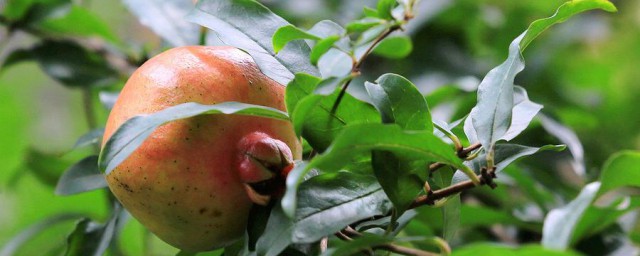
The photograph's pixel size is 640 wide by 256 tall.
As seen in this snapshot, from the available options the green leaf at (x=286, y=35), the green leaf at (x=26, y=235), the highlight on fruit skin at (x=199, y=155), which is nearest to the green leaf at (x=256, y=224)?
the highlight on fruit skin at (x=199, y=155)

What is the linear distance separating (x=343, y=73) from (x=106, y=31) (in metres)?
0.61

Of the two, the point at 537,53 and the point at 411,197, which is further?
the point at 537,53

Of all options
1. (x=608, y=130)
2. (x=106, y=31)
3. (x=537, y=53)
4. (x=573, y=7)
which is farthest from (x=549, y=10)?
(x=573, y=7)

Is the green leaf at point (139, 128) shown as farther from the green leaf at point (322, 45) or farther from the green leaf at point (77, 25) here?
the green leaf at point (77, 25)

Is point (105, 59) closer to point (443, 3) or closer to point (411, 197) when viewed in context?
point (443, 3)

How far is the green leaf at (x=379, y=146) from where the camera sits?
429mm

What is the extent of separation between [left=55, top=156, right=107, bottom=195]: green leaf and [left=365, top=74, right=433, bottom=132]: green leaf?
30cm

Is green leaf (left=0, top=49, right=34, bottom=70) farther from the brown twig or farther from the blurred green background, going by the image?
the brown twig

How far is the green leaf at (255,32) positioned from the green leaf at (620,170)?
0.21m

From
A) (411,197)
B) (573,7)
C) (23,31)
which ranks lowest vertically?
(23,31)

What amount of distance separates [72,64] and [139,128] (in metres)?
0.59

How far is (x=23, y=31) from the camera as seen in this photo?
1.01 m

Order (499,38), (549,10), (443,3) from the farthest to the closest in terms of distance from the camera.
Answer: (549,10) < (499,38) < (443,3)

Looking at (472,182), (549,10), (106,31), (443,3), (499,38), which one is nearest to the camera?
(472,182)
